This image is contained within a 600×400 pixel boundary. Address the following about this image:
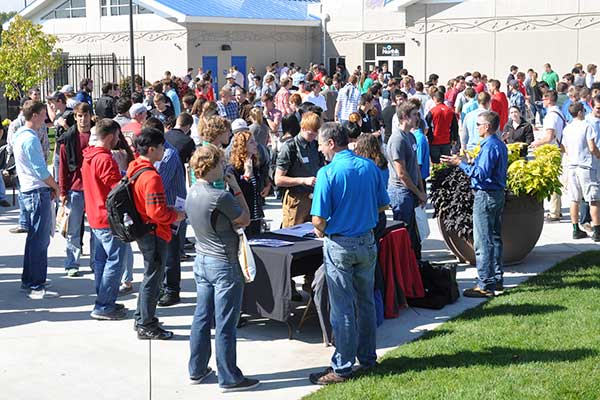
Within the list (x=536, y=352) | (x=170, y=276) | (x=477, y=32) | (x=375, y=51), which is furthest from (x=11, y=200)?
(x=375, y=51)

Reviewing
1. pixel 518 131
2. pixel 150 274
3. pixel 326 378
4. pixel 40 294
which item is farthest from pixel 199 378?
pixel 518 131

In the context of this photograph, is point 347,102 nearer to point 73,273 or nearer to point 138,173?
point 73,273

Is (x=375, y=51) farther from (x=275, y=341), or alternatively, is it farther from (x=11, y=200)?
(x=275, y=341)

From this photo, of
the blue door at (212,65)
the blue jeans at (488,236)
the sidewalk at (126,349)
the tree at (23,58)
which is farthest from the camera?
the blue door at (212,65)

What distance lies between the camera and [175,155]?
9.05m

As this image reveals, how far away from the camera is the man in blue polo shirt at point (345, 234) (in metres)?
6.64

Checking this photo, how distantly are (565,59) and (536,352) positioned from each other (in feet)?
97.9

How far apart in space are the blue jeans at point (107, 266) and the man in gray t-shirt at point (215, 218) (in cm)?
202

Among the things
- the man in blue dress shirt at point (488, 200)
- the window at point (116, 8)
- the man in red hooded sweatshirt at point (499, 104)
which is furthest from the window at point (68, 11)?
the man in blue dress shirt at point (488, 200)

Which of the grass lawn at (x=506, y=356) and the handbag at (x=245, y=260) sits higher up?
the handbag at (x=245, y=260)

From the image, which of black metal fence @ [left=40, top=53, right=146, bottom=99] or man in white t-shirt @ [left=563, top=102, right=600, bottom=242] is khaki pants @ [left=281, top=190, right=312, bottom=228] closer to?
man in white t-shirt @ [left=563, top=102, right=600, bottom=242]

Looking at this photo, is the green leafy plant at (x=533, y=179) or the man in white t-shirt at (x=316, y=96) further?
the man in white t-shirt at (x=316, y=96)

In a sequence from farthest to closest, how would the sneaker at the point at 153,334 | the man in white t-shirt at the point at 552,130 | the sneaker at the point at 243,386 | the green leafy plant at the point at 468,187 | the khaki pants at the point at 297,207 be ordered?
1. the man in white t-shirt at the point at 552,130
2. the green leafy plant at the point at 468,187
3. the khaki pants at the point at 297,207
4. the sneaker at the point at 153,334
5. the sneaker at the point at 243,386

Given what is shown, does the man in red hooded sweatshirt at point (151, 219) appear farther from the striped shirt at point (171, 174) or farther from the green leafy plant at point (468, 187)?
the green leafy plant at point (468, 187)
